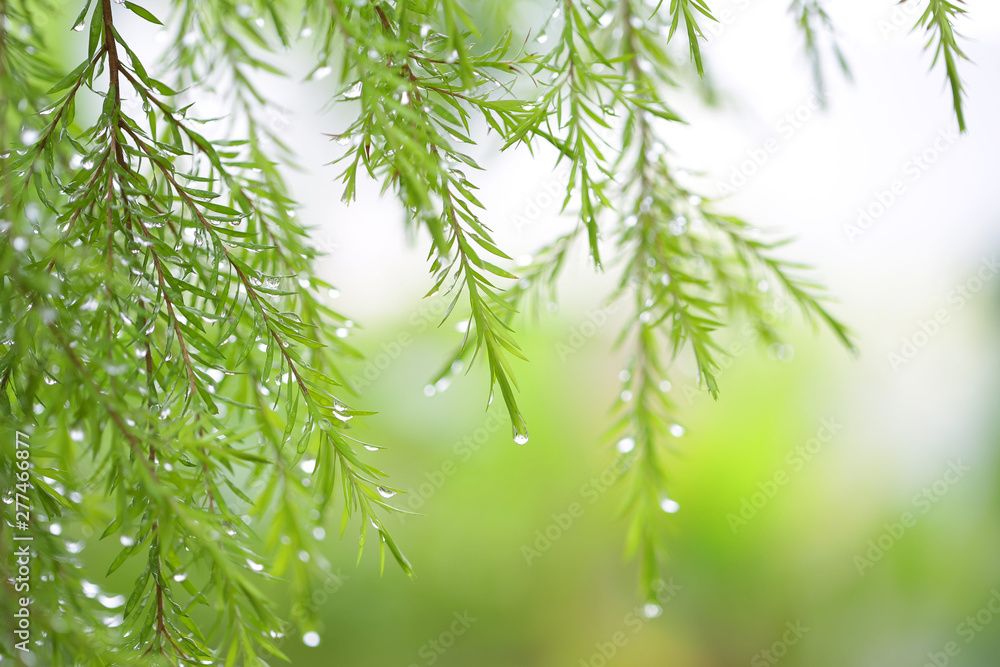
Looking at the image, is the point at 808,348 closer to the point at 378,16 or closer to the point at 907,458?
the point at 907,458

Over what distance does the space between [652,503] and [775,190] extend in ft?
4.77

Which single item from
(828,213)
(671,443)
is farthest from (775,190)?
(671,443)

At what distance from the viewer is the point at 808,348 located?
1739mm
